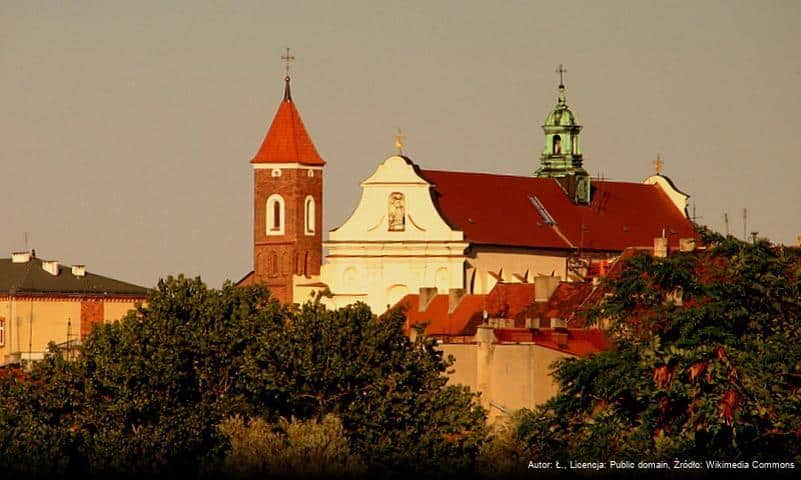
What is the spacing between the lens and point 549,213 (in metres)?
143

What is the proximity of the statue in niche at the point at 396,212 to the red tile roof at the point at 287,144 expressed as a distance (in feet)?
33.5

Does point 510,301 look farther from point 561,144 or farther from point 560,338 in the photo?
point 561,144

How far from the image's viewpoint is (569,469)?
60531 mm

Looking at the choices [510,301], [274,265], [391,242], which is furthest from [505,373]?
[274,265]

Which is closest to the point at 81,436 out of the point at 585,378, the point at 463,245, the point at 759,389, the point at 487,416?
the point at 487,416

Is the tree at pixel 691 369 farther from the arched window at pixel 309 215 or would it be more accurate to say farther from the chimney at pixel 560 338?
the arched window at pixel 309 215

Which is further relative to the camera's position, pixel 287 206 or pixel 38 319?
pixel 287 206

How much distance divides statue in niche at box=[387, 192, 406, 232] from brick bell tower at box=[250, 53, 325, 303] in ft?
24.3

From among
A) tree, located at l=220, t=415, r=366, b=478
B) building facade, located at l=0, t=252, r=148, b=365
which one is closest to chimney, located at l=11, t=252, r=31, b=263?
building facade, located at l=0, t=252, r=148, b=365

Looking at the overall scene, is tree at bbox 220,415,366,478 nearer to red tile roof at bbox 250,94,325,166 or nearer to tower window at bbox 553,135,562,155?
red tile roof at bbox 250,94,325,166

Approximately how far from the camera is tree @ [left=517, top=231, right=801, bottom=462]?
59812mm

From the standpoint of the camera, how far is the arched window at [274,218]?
5664 inches

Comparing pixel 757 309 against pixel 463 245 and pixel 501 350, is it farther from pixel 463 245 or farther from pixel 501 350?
pixel 463 245

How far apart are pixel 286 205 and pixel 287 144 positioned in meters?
3.27
